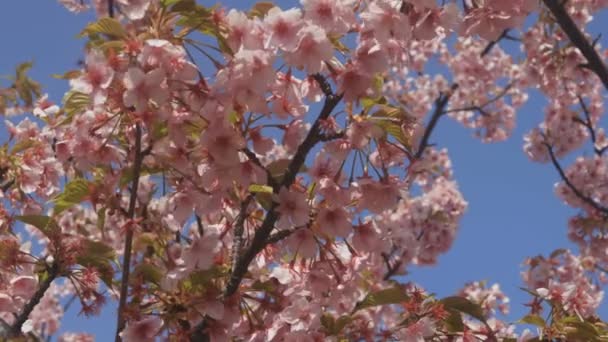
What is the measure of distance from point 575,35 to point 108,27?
3623mm

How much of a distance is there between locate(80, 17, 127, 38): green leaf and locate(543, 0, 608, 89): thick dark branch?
3367 millimetres

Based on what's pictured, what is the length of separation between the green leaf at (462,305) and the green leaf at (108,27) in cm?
168

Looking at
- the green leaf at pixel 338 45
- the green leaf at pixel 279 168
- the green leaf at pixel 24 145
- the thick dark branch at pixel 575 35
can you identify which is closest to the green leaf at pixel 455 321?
the green leaf at pixel 279 168

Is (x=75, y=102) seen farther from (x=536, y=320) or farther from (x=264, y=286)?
(x=536, y=320)

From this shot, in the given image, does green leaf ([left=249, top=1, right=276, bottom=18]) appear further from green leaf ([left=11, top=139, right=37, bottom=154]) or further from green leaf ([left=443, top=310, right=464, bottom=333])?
green leaf ([left=11, top=139, right=37, bottom=154])

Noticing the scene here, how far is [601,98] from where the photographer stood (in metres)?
12.7

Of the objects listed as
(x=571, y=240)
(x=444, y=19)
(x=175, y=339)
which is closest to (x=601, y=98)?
(x=571, y=240)

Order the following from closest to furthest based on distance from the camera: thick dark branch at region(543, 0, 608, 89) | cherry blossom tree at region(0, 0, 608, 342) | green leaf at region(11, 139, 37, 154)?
cherry blossom tree at region(0, 0, 608, 342) → green leaf at region(11, 139, 37, 154) → thick dark branch at region(543, 0, 608, 89)

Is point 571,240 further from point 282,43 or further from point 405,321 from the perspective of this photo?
point 282,43

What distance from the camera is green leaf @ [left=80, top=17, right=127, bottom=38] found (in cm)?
253

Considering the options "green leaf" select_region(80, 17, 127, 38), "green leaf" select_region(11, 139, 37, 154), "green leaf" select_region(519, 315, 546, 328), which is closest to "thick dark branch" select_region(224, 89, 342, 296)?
"green leaf" select_region(80, 17, 127, 38)

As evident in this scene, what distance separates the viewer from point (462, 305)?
2941 mm

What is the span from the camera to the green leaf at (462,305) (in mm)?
2934

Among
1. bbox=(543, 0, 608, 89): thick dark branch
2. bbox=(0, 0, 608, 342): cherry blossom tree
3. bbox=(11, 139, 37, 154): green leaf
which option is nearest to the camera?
bbox=(0, 0, 608, 342): cherry blossom tree
